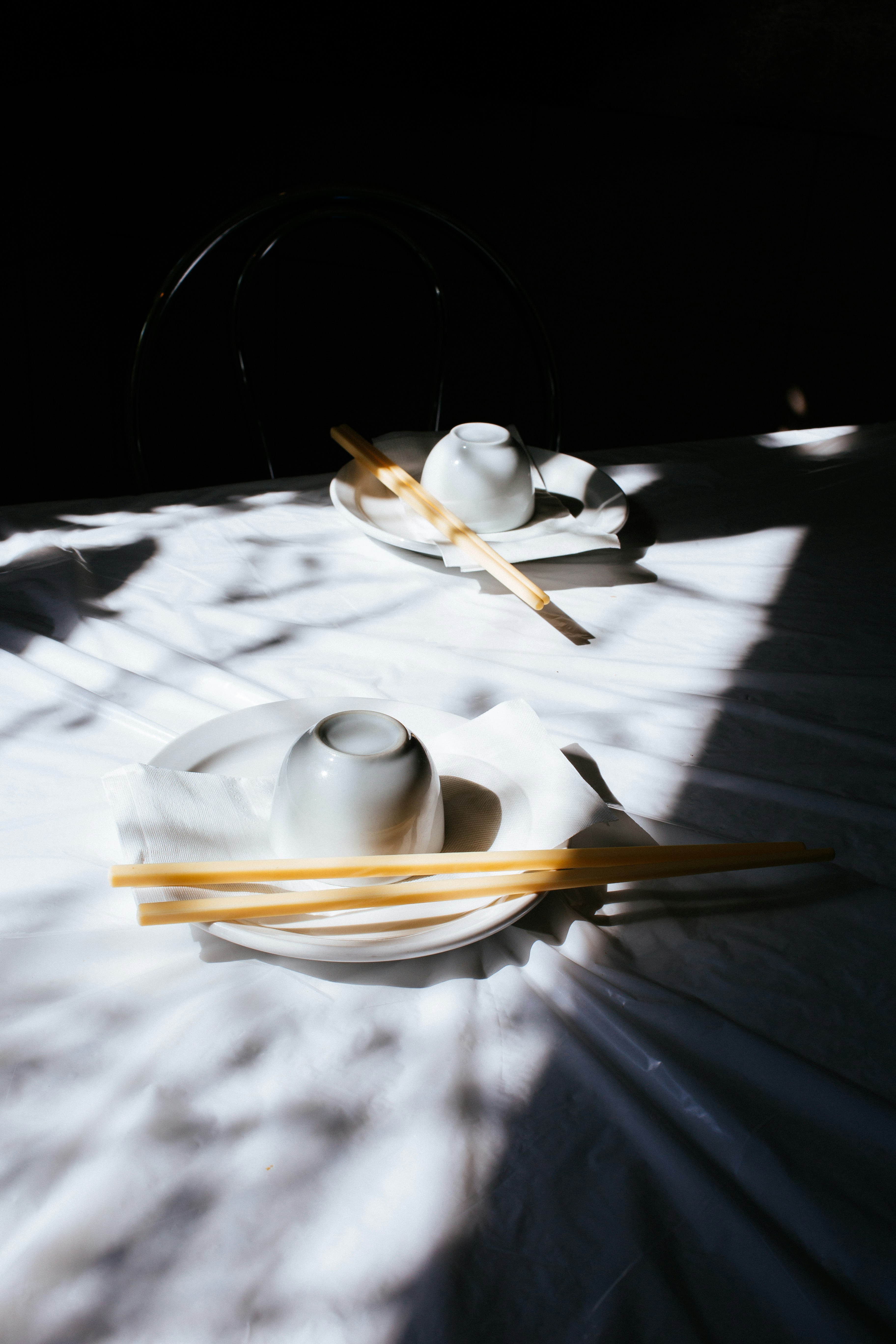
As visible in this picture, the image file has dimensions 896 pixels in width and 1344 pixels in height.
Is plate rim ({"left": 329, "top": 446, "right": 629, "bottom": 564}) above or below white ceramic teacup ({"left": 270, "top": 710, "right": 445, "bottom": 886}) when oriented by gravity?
above

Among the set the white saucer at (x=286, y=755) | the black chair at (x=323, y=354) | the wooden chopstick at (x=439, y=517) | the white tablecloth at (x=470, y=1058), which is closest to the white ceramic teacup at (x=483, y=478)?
the wooden chopstick at (x=439, y=517)

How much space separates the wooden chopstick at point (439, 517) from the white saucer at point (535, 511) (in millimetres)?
14

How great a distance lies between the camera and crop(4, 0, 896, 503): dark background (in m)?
1.73

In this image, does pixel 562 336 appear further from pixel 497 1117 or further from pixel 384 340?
pixel 497 1117

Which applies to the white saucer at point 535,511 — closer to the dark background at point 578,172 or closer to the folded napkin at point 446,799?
the folded napkin at point 446,799

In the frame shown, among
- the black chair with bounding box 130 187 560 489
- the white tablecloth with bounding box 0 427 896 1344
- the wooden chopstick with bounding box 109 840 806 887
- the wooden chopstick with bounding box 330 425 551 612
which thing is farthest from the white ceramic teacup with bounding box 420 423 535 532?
the black chair with bounding box 130 187 560 489

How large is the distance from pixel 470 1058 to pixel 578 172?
1.87 meters

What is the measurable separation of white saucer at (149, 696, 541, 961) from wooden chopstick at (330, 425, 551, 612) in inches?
6.2

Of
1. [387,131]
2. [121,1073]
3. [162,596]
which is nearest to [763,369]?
[387,131]

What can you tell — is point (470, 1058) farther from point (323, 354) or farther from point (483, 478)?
point (323, 354)

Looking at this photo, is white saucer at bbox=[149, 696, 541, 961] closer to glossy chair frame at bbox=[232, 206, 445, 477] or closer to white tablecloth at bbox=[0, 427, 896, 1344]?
white tablecloth at bbox=[0, 427, 896, 1344]

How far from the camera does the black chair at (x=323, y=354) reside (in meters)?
2.02

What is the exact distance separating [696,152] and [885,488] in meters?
1.15


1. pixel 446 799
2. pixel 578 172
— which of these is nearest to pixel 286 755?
pixel 446 799
